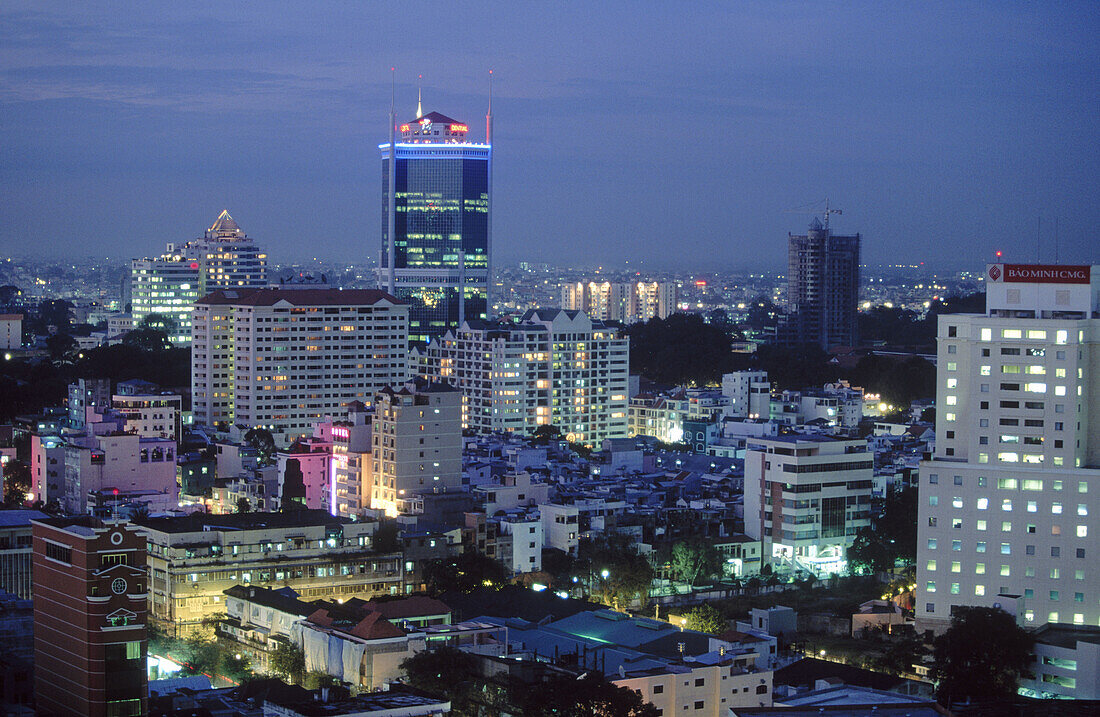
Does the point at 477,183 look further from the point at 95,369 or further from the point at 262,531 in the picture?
the point at 262,531

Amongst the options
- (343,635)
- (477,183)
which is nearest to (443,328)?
(477,183)

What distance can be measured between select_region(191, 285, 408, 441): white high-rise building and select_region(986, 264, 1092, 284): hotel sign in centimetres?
2337

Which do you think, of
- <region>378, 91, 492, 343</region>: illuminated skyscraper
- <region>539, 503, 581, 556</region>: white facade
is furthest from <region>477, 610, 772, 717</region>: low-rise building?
<region>378, 91, 492, 343</region>: illuminated skyscraper

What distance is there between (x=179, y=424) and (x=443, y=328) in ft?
69.7

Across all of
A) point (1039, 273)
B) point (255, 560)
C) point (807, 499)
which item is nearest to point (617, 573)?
point (807, 499)

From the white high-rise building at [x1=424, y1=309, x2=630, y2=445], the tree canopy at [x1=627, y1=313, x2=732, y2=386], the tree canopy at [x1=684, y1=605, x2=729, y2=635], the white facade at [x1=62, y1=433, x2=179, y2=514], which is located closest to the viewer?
the tree canopy at [x1=684, y1=605, x2=729, y2=635]

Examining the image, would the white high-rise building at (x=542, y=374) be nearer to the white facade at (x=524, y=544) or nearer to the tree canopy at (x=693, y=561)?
the white facade at (x=524, y=544)

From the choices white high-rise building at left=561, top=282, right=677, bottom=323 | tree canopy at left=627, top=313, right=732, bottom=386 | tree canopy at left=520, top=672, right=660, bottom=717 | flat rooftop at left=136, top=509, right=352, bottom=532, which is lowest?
tree canopy at left=520, top=672, right=660, bottom=717

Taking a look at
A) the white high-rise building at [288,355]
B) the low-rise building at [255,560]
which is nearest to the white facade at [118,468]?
the low-rise building at [255,560]

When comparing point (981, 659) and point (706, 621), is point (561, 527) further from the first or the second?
point (981, 659)

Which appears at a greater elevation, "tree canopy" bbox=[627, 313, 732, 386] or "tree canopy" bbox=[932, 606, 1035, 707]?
"tree canopy" bbox=[627, 313, 732, 386]

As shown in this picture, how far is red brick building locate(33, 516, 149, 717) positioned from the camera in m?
15.5

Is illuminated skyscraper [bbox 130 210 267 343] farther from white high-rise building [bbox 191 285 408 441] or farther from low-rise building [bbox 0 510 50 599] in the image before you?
low-rise building [bbox 0 510 50 599]

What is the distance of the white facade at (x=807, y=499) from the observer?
1034 inches
